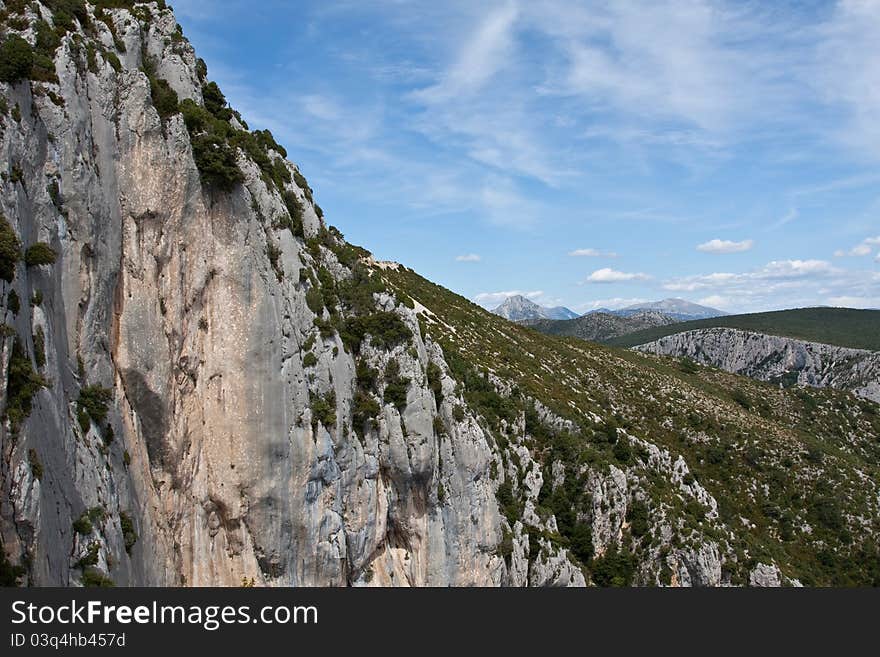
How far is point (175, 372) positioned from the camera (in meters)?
26.4

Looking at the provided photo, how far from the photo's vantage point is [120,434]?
2317 centimetres

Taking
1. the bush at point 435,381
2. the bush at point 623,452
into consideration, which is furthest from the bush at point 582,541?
the bush at point 435,381

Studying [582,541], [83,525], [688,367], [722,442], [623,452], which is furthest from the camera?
[688,367]

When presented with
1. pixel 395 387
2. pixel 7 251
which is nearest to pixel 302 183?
pixel 395 387

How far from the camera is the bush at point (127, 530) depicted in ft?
71.2

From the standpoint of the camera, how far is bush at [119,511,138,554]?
21.7 meters

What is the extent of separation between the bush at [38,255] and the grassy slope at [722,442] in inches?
1492

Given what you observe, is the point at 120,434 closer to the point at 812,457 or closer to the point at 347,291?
the point at 347,291

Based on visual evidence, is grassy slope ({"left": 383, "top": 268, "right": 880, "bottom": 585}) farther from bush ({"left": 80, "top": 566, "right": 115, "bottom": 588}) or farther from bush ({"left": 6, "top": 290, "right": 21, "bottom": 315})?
bush ({"left": 6, "top": 290, "right": 21, "bottom": 315})

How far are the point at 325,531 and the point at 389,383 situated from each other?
34.7 feet

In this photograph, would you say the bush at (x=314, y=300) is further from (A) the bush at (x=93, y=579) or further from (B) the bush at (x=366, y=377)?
(A) the bush at (x=93, y=579)

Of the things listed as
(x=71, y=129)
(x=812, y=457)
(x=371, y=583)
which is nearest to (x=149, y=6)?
(x=71, y=129)

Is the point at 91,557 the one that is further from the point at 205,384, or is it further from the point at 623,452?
the point at 623,452

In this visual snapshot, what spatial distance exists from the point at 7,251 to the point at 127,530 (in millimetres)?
11660
